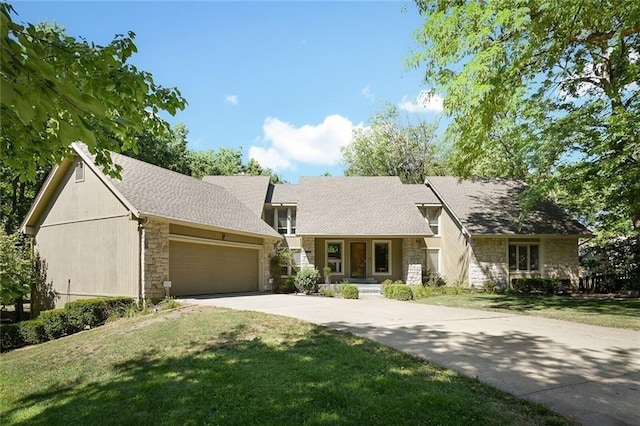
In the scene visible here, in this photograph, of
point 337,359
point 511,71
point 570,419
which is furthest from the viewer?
point 511,71

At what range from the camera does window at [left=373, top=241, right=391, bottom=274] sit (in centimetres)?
2219

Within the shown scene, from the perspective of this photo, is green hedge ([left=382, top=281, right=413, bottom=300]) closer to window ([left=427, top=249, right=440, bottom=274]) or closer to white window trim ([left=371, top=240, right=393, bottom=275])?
white window trim ([left=371, top=240, right=393, bottom=275])

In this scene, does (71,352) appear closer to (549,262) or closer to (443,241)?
(443,241)

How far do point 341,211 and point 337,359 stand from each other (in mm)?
Result: 16646

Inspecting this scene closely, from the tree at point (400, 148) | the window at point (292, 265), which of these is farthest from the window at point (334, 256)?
the tree at point (400, 148)

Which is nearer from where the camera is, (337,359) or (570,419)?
(570,419)

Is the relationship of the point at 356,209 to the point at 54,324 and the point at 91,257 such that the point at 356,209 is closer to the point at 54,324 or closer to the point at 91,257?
the point at 91,257

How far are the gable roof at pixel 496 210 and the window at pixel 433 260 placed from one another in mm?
2594

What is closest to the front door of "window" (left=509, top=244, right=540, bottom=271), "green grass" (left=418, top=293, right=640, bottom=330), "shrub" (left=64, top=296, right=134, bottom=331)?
"green grass" (left=418, top=293, right=640, bottom=330)

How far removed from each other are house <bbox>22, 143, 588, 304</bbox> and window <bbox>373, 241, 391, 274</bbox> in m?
0.06

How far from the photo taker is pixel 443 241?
22.3m

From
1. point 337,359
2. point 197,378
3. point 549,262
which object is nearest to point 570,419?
point 337,359

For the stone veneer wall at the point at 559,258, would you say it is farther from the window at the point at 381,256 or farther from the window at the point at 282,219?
the window at the point at 282,219

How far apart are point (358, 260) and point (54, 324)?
47.5 ft
